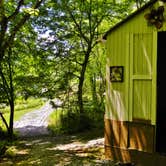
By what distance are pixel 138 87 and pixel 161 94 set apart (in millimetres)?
530

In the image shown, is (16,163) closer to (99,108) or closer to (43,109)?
(99,108)

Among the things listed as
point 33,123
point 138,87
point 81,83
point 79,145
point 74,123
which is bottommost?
point 33,123

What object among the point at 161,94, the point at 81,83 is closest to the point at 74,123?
the point at 81,83

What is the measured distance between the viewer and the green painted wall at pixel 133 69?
692cm

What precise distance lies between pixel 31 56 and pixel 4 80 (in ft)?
4.92

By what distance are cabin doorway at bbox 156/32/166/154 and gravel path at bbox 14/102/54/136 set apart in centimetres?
842

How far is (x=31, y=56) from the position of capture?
13.9 m

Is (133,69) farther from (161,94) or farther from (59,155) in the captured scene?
(59,155)

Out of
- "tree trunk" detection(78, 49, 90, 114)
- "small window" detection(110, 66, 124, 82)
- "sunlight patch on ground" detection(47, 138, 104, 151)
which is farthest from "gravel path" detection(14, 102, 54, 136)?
"small window" detection(110, 66, 124, 82)

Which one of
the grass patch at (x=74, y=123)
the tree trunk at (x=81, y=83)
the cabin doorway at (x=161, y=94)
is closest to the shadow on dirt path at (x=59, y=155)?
the cabin doorway at (x=161, y=94)

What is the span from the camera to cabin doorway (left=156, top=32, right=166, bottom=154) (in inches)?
272

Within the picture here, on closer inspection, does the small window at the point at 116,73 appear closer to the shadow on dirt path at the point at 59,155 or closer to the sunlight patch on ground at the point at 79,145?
the shadow on dirt path at the point at 59,155

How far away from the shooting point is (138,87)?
→ 23.5ft

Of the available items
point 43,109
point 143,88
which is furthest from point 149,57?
point 43,109
